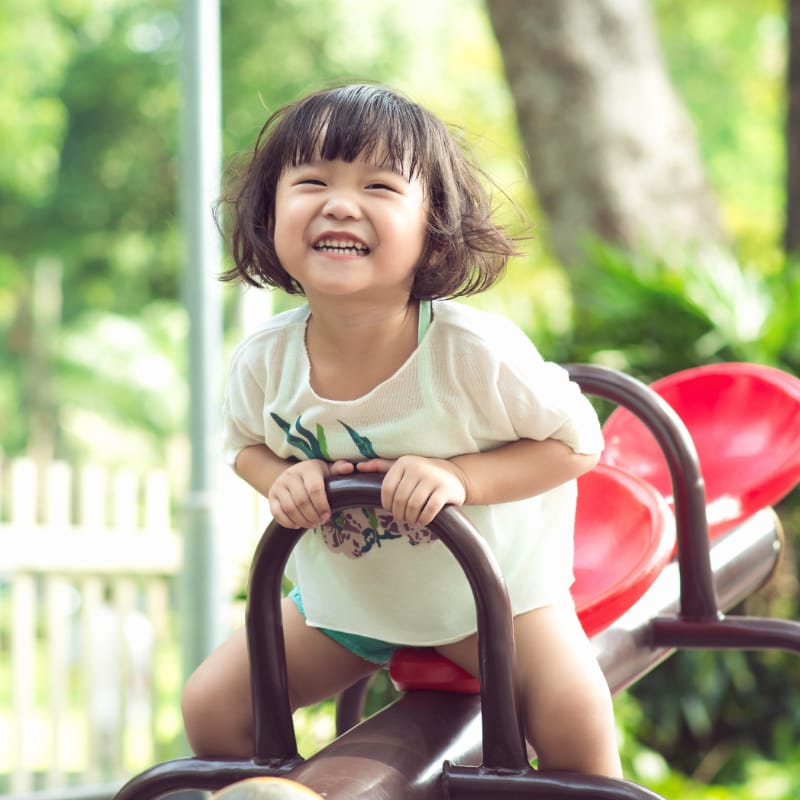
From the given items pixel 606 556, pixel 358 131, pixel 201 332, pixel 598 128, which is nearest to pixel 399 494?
pixel 358 131

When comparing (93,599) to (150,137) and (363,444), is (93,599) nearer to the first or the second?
(363,444)

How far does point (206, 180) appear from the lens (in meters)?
2.76

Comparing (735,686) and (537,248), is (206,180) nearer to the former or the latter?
(735,686)

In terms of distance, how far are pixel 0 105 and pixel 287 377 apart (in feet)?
42.1

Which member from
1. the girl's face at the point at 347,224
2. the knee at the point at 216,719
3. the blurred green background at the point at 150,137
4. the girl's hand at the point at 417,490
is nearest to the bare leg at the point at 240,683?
the knee at the point at 216,719

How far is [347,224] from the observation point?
123cm

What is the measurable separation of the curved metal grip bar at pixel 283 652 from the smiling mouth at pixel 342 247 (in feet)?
0.73

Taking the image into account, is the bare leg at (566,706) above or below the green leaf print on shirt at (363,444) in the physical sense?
below

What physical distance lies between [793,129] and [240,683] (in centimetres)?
423

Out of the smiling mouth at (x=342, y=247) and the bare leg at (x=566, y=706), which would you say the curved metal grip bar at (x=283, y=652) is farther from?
the smiling mouth at (x=342, y=247)

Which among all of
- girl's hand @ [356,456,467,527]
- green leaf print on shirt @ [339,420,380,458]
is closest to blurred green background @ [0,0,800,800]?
green leaf print on shirt @ [339,420,380,458]

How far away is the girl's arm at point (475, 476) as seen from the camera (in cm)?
117

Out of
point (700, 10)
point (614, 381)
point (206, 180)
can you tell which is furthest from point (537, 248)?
point (614, 381)

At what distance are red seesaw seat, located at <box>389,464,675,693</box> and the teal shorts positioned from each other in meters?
0.04
